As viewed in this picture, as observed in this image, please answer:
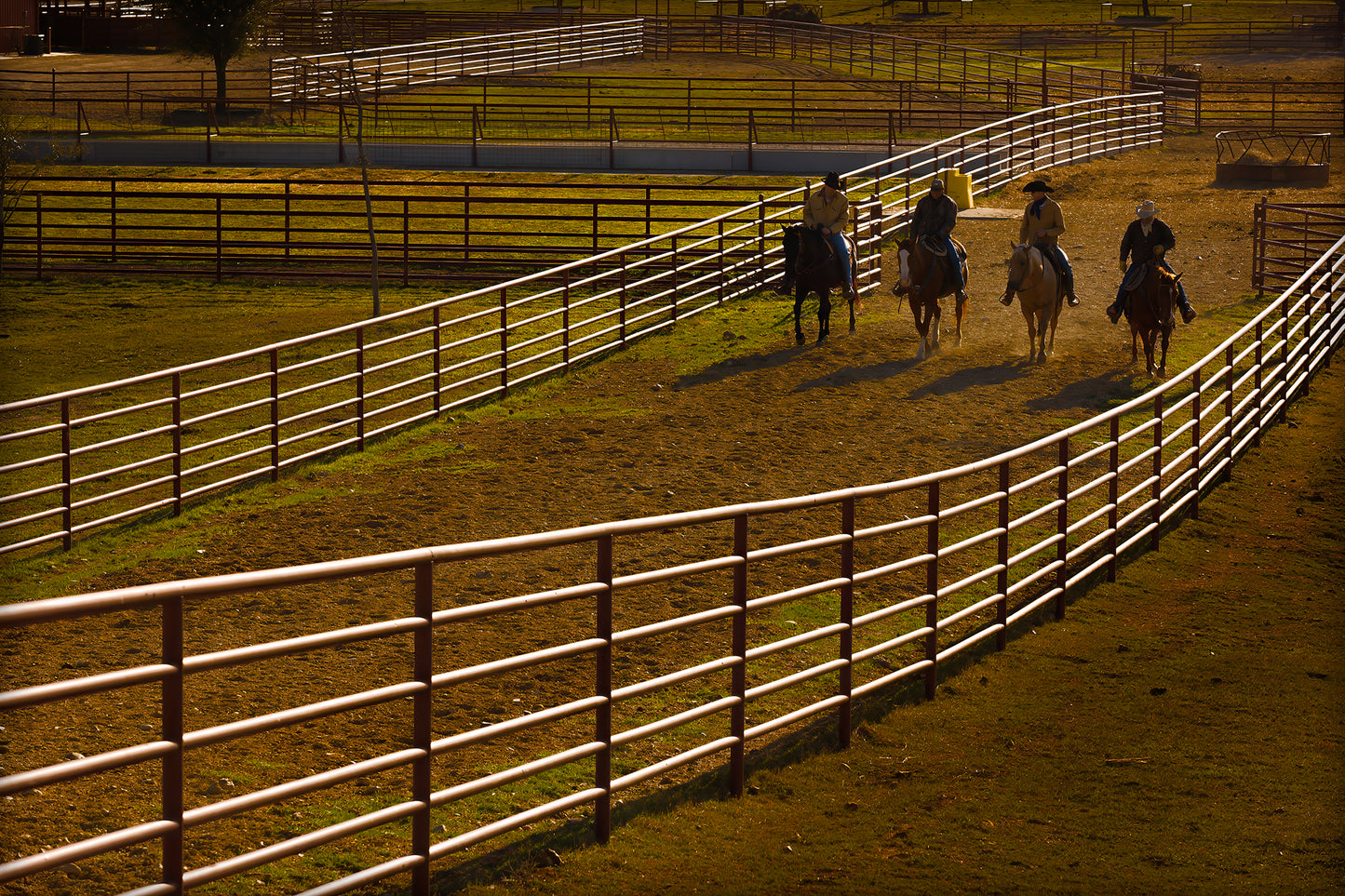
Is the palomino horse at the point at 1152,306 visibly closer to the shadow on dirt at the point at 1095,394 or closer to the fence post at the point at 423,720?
the shadow on dirt at the point at 1095,394

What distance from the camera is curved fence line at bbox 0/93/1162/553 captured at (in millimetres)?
11383

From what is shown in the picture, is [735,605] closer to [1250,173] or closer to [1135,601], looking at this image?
[1135,601]

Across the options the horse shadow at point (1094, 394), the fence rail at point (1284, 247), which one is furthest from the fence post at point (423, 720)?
the fence rail at point (1284, 247)

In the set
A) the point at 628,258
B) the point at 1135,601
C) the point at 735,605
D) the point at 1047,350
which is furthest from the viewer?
the point at 628,258

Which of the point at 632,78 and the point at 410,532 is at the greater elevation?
the point at 632,78

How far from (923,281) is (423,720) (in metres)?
13.7

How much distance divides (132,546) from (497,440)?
3.90m

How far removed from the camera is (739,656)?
5.77 metres

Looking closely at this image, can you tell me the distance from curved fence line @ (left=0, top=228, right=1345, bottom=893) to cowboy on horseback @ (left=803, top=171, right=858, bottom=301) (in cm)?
577

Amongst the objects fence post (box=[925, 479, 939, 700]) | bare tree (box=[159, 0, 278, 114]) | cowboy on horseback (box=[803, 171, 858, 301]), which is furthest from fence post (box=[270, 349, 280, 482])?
bare tree (box=[159, 0, 278, 114])

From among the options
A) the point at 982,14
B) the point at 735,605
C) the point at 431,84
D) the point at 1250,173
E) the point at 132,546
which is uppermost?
the point at 982,14

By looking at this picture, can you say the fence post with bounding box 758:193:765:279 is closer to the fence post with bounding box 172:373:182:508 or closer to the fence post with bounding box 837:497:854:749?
the fence post with bounding box 172:373:182:508

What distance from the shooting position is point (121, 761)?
3.45 meters

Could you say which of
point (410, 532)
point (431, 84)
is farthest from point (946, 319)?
point (431, 84)
